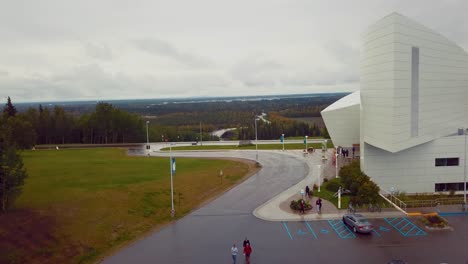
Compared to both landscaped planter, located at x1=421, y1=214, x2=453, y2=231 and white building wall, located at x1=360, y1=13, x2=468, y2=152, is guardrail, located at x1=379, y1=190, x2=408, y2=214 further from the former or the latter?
white building wall, located at x1=360, y1=13, x2=468, y2=152

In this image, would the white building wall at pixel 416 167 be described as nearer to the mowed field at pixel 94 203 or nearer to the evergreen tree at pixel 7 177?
the mowed field at pixel 94 203

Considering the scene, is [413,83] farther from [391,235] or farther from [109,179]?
[109,179]

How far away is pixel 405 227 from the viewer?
28688 millimetres

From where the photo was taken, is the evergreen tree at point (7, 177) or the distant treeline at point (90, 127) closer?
the evergreen tree at point (7, 177)

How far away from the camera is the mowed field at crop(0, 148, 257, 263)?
24656 millimetres

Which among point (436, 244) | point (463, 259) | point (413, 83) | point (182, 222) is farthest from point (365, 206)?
point (182, 222)

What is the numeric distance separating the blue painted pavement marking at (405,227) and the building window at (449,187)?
11.5 m

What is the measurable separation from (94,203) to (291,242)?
695 inches

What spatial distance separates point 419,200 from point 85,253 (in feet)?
94.4

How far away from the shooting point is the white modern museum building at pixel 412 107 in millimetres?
36438

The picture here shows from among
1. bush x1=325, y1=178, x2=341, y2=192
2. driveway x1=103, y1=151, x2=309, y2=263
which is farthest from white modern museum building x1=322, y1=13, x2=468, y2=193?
driveway x1=103, y1=151, x2=309, y2=263

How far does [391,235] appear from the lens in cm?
2702

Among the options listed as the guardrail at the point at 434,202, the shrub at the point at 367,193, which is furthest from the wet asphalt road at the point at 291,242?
the guardrail at the point at 434,202

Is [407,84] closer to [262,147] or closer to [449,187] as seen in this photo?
[449,187]
